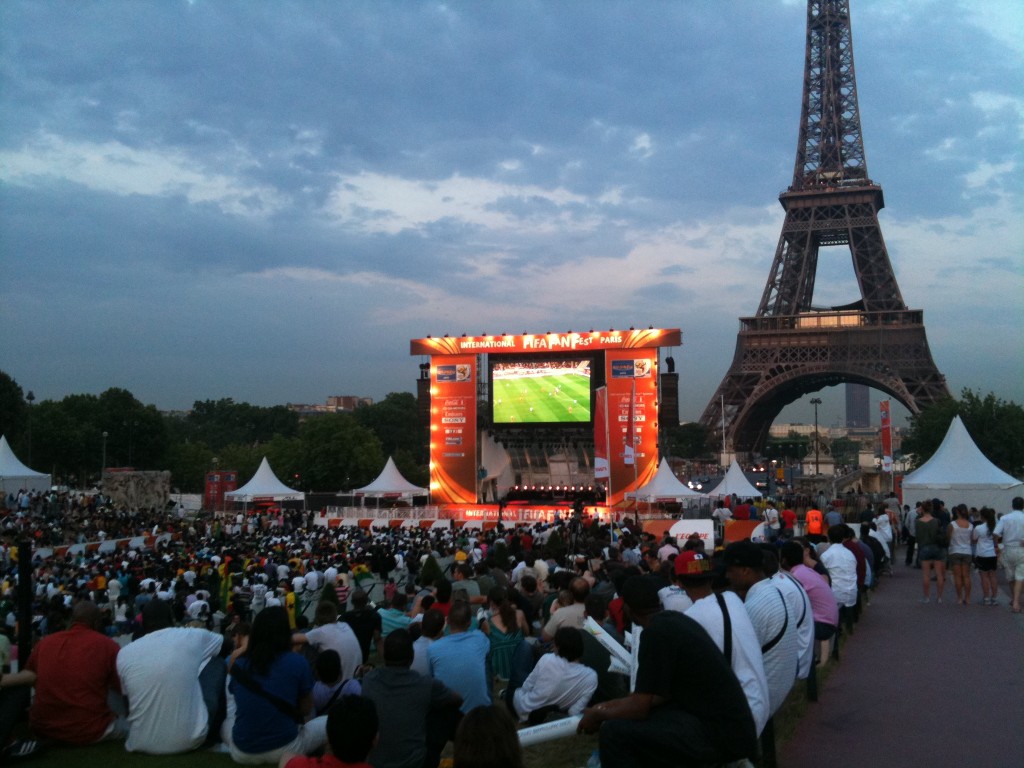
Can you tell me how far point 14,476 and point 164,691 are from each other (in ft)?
93.2

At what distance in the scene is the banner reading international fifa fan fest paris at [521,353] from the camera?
111 ft

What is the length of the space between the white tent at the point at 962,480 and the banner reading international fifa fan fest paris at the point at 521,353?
1315 cm

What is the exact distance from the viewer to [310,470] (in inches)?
2172

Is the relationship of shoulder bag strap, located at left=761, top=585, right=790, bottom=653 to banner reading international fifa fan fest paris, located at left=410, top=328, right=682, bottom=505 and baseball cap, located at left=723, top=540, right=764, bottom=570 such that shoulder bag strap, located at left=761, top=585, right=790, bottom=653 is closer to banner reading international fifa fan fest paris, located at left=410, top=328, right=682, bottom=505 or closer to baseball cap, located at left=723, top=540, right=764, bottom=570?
baseball cap, located at left=723, top=540, right=764, bottom=570

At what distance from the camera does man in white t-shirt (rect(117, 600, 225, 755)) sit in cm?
566

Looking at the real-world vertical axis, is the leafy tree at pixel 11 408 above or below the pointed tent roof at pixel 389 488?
above

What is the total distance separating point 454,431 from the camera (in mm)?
36250

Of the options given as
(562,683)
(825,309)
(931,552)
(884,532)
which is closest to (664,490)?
(884,532)

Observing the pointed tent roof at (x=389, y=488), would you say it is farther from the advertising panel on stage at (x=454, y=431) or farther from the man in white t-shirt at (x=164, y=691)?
the man in white t-shirt at (x=164, y=691)

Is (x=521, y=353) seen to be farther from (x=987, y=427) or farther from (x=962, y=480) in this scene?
(x=987, y=427)

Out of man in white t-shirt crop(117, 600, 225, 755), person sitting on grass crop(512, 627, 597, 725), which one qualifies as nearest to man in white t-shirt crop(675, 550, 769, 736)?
person sitting on grass crop(512, 627, 597, 725)

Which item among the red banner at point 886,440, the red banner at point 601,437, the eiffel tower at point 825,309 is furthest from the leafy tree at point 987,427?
the red banner at point 601,437

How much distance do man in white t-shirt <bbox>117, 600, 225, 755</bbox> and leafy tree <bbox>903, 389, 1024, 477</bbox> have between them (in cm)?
4515

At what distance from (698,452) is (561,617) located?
9826cm
